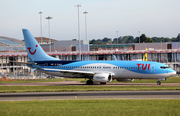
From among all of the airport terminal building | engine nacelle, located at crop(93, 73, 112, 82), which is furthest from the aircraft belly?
the airport terminal building

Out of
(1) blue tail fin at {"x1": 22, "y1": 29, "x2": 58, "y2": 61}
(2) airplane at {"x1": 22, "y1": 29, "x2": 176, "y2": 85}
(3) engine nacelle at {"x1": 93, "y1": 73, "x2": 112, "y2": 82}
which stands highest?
(1) blue tail fin at {"x1": 22, "y1": 29, "x2": 58, "y2": 61}

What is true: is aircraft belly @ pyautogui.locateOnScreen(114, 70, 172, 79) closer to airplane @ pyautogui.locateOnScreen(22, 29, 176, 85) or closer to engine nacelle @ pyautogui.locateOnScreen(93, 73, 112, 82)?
airplane @ pyautogui.locateOnScreen(22, 29, 176, 85)

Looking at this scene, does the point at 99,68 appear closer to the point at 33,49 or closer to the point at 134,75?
the point at 134,75

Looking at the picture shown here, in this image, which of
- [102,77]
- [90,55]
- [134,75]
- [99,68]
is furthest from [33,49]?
[90,55]

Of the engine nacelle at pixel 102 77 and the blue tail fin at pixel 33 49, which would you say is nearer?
the engine nacelle at pixel 102 77

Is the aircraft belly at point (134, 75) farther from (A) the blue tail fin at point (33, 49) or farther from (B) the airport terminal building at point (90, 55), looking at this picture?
(B) the airport terminal building at point (90, 55)

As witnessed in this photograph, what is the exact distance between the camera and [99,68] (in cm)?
4772

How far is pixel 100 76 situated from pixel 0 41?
111m

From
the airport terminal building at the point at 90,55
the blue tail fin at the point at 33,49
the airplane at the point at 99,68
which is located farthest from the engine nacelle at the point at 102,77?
the airport terminal building at the point at 90,55

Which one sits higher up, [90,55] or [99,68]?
A: [90,55]

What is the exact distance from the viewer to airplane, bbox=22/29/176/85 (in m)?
45.0

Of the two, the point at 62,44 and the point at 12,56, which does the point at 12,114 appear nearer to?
the point at 12,56

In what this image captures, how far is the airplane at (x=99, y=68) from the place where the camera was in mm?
44969

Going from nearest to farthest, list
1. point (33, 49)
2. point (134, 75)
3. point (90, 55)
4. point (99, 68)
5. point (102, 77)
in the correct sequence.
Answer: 1. point (102, 77)
2. point (134, 75)
3. point (99, 68)
4. point (33, 49)
5. point (90, 55)
